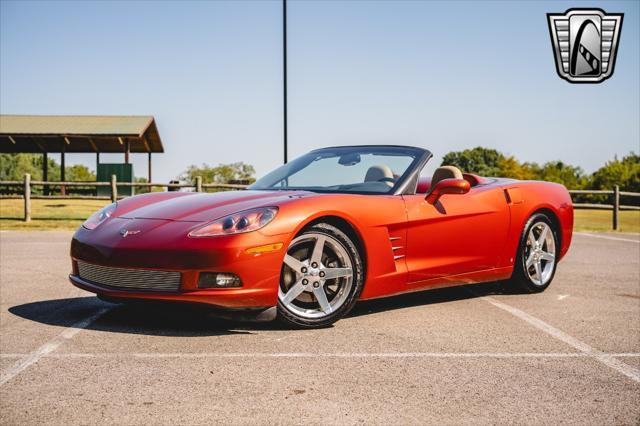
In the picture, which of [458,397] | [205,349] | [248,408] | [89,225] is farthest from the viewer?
[89,225]

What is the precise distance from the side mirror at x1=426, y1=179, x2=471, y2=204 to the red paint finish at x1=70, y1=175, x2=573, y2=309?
0.06 m

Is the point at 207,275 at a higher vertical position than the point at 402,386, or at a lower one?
higher

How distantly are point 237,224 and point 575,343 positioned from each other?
2.21 m

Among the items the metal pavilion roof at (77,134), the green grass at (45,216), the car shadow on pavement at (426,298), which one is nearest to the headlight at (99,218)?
the car shadow on pavement at (426,298)

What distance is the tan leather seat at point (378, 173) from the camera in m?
5.69

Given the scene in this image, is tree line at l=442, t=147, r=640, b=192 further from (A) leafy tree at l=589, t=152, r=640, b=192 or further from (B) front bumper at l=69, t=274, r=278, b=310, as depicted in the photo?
(B) front bumper at l=69, t=274, r=278, b=310

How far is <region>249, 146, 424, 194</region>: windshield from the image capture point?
553 cm

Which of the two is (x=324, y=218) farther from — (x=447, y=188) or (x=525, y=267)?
(x=525, y=267)

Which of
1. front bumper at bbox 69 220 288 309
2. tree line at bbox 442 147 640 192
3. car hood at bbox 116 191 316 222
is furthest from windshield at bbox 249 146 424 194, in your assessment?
tree line at bbox 442 147 640 192

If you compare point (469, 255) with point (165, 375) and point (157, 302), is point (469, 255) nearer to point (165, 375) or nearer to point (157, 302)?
point (157, 302)

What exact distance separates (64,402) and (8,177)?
3840 inches

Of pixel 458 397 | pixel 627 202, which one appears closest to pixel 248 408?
pixel 458 397

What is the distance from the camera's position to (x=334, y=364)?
3.83 metres

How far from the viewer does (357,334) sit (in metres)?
4.62
